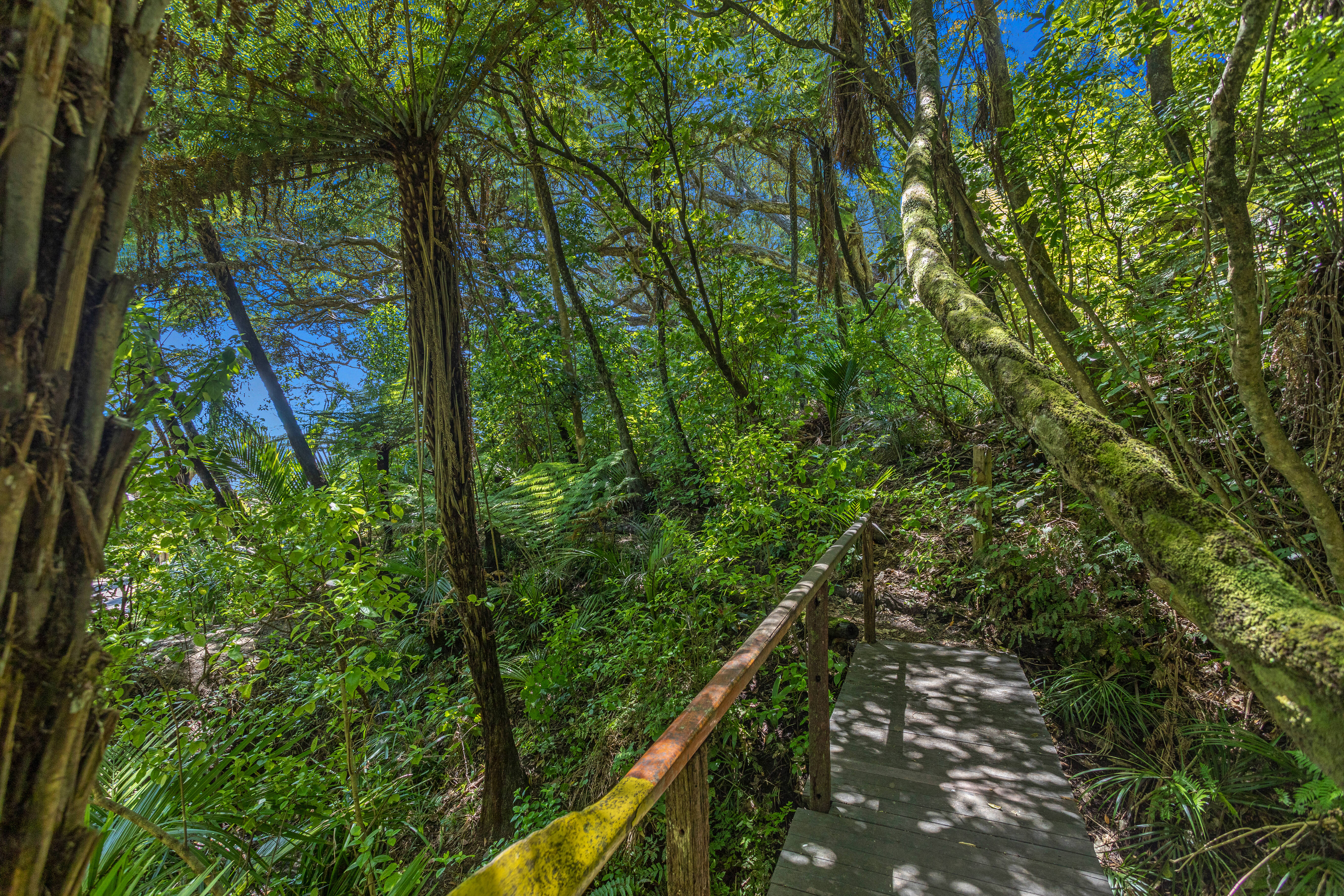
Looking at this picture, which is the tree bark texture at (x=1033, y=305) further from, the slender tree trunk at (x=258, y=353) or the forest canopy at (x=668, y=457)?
the slender tree trunk at (x=258, y=353)

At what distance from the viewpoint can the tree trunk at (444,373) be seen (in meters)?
2.88

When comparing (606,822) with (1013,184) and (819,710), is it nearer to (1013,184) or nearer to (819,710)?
(819,710)

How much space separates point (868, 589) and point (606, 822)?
313 cm

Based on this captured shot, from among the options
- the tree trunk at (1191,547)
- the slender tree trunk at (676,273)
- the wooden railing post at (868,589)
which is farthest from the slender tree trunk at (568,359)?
the tree trunk at (1191,547)

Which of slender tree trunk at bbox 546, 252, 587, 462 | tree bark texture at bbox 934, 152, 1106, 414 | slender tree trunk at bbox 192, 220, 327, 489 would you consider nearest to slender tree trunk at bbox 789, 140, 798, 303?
slender tree trunk at bbox 546, 252, 587, 462

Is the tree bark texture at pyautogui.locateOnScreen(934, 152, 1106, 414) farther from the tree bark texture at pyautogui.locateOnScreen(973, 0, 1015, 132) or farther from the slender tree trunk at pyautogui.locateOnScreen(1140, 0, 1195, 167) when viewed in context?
the tree bark texture at pyautogui.locateOnScreen(973, 0, 1015, 132)

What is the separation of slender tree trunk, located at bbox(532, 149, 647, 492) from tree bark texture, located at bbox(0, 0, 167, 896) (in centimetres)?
579

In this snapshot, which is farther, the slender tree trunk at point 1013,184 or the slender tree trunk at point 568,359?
the slender tree trunk at point 568,359

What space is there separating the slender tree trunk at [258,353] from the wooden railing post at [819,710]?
5660 mm

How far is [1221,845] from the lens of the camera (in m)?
2.38

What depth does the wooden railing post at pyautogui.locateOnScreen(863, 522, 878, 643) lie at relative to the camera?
372 centimetres

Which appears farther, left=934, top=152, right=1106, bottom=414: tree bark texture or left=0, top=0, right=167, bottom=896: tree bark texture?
left=934, top=152, right=1106, bottom=414: tree bark texture

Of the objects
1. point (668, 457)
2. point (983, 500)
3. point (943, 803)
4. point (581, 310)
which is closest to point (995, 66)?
point (983, 500)

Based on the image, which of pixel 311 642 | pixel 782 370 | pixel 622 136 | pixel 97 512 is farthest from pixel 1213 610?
pixel 622 136
